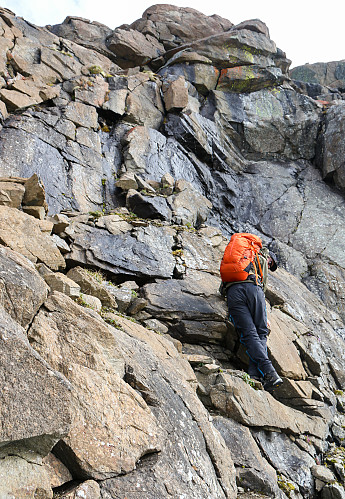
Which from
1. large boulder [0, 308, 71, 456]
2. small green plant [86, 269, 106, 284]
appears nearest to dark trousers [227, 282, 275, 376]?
small green plant [86, 269, 106, 284]

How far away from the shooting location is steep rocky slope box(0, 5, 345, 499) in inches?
169

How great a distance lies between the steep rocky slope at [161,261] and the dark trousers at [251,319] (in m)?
0.59

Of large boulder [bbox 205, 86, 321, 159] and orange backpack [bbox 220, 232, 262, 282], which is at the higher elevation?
large boulder [bbox 205, 86, 321, 159]

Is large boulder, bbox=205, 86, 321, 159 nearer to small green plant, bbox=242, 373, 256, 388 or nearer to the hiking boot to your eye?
the hiking boot

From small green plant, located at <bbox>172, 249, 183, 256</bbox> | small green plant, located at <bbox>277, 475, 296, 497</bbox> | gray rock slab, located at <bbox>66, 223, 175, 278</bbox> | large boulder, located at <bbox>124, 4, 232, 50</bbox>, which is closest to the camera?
small green plant, located at <bbox>277, 475, 296, 497</bbox>

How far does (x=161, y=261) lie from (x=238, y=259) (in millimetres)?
2568

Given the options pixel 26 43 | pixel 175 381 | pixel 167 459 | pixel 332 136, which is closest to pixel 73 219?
pixel 175 381

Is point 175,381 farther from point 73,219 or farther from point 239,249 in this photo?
point 73,219

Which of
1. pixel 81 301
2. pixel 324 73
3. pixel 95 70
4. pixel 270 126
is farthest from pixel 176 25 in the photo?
pixel 81 301

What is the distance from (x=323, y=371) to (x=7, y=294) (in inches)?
382

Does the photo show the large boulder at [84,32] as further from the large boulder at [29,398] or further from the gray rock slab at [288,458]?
the large boulder at [29,398]

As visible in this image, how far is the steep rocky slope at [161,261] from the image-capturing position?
4293mm

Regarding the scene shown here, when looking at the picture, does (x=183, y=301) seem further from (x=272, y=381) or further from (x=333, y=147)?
(x=333, y=147)

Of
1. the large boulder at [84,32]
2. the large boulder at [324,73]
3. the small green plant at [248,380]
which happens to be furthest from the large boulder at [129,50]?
the small green plant at [248,380]
